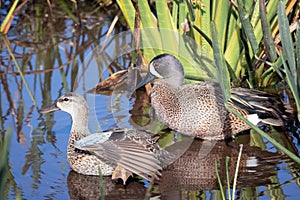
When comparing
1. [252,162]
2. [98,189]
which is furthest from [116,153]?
[252,162]

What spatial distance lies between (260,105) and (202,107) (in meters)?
0.46

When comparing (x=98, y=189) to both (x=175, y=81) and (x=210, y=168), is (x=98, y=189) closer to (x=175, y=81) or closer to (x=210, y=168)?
(x=210, y=168)

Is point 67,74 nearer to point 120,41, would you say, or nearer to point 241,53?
point 120,41

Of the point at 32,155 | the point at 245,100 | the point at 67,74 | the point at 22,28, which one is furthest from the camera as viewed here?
the point at 22,28

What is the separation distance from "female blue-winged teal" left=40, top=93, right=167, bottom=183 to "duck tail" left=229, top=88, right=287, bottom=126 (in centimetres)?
83

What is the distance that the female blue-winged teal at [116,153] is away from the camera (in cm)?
436

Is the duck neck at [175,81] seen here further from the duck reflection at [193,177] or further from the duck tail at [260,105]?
the duck reflection at [193,177]

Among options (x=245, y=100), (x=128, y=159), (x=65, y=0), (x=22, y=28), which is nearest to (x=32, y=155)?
(x=128, y=159)

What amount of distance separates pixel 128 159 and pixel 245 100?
1.34 metres

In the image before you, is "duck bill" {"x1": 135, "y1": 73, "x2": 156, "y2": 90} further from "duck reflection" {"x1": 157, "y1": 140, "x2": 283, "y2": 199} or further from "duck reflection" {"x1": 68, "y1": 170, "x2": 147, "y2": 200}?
"duck reflection" {"x1": 68, "y1": 170, "x2": 147, "y2": 200}

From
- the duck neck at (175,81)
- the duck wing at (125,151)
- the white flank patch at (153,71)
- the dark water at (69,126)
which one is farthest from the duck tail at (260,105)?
the duck wing at (125,151)

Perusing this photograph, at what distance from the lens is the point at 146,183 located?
446 cm

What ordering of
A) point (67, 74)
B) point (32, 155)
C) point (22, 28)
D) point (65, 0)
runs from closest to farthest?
point (32, 155)
point (67, 74)
point (22, 28)
point (65, 0)

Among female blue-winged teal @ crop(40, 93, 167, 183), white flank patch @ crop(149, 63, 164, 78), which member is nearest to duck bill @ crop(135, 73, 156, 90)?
white flank patch @ crop(149, 63, 164, 78)
